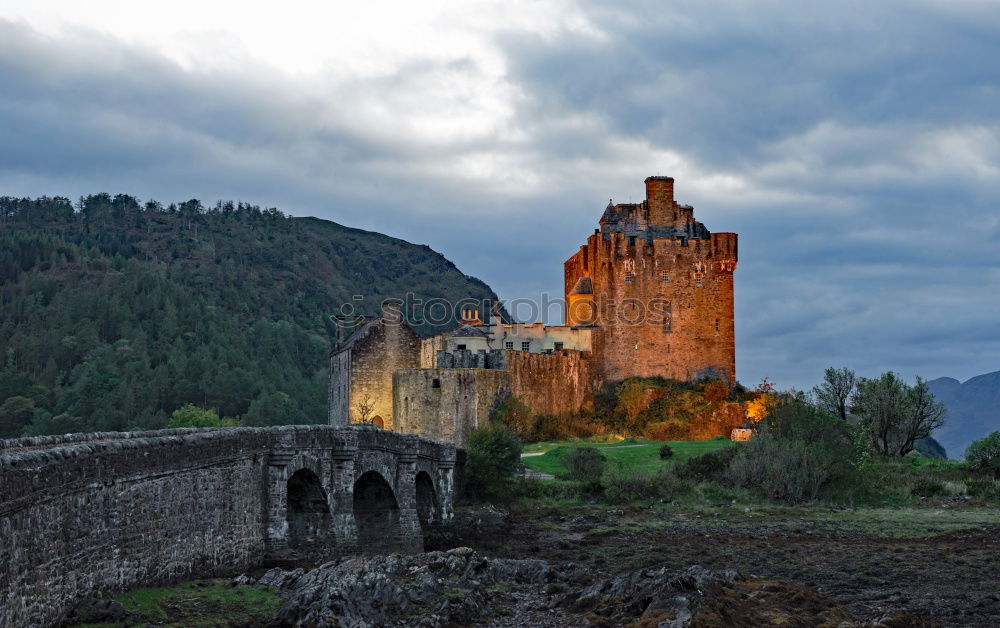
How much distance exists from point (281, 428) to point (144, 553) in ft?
29.1

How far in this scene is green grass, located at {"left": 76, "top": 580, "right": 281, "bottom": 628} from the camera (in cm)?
2189

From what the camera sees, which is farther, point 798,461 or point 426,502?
point 798,461

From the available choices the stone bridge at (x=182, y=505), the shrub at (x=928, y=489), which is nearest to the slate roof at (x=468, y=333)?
the shrub at (x=928, y=489)

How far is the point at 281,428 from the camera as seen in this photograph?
106ft

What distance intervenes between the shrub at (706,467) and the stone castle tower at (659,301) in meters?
21.2

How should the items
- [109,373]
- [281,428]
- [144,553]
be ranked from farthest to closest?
1. [109,373]
2. [281,428]
3. [144,553]

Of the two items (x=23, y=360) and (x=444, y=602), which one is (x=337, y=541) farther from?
(x=23, y=360)

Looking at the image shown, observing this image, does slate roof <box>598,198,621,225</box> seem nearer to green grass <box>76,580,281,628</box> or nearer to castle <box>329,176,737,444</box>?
castle <box>329,176,737,444</box>

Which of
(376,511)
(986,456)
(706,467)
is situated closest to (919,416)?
(986,456)

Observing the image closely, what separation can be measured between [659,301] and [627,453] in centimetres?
2146

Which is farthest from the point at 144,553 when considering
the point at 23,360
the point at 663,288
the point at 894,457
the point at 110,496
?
the point at 23,360

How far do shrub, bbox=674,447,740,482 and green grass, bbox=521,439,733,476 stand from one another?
115cm

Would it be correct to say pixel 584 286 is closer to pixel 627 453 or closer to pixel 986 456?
pixel 627 453

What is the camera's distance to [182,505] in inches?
1016
